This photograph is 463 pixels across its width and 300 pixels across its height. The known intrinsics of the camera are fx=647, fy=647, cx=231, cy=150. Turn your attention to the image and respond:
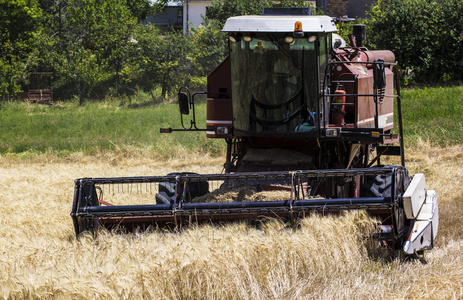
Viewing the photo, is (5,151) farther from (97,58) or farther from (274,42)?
(97,58)

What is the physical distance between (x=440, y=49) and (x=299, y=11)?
16628mm

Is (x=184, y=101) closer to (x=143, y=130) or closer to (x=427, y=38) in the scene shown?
(x=143, y=130)

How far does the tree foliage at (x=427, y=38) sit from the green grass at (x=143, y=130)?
2.10 metres

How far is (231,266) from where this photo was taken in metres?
4.95

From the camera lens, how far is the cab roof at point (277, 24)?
6609mm

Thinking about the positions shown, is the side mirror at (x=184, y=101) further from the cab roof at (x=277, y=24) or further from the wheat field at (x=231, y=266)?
the wheat field at (x=231, y=266)

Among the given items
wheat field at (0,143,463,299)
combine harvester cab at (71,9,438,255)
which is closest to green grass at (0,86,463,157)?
combine harvester cab at (71,9,438,255)

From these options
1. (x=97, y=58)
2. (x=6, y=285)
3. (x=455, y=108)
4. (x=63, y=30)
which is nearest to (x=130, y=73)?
(x=97, y=58)

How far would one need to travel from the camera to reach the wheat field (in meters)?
4.61

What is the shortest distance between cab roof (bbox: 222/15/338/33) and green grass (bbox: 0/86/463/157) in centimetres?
799

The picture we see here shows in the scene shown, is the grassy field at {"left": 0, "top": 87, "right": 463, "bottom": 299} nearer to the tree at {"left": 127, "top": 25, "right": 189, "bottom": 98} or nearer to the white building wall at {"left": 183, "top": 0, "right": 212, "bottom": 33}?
the tree at {"left": 127, "top": 25, "right": 189, "bottom": 98}

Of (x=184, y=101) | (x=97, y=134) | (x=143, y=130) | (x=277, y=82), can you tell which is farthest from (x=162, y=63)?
(x=277, y=82)

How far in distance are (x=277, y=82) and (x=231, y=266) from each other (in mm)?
2586

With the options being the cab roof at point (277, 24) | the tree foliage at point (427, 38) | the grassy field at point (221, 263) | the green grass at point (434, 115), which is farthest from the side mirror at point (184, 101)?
the tree foliage at point (427, 38)
